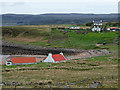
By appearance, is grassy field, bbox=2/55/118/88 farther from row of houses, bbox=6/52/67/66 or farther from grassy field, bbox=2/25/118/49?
grassy field, bbox=2/25/118/49

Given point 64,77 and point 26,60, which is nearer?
point 64,77

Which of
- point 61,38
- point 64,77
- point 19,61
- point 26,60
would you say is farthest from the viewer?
point 61,38

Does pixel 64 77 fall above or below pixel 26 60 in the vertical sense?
above

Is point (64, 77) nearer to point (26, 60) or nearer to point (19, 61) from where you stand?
point (19, 61)

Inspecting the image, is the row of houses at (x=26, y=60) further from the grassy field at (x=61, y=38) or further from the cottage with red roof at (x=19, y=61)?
the grassy field at (x=61, y=38)

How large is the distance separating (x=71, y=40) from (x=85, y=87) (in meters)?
66.5

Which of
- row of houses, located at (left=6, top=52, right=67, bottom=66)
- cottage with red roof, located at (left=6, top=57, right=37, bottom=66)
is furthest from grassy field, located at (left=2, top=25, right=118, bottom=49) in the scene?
cottage with red roof, located at (left=6, top=57, right=37, bottom=66)

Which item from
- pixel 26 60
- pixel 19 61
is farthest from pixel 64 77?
pixel 26 60

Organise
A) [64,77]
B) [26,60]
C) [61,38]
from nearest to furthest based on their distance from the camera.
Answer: [64,77], [26,60], [61,38]

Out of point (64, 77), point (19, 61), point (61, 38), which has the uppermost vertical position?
point (64, 77)

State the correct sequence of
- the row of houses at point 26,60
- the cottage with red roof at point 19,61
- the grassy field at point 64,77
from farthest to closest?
1. the row of houses at point 26,60
2. the cottage with red roof at point 19,61
3. the grassy field at point 64,77

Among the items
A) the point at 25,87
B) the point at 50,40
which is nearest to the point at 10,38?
the point at 50,40

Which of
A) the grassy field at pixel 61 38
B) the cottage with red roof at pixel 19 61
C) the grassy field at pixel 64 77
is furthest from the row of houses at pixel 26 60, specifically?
the grassy field at pixel 61 38

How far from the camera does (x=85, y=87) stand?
22172 mm
